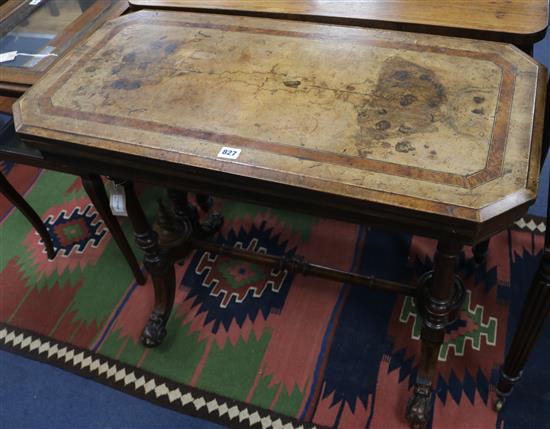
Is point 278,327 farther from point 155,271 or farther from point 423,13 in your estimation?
point 423,13

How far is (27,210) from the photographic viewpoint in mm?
1836

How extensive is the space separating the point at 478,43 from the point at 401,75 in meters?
0.23

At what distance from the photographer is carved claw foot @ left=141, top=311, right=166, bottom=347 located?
1.64 metres

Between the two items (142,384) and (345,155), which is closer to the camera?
(345,155)

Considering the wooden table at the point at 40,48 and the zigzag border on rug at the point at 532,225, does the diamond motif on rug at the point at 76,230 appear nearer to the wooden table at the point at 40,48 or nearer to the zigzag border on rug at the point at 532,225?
the wooden table at the point at 40,48

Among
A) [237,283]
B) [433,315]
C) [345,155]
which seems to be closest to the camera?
[345,155]

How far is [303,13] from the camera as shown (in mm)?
1398

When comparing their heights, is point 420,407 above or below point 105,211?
below

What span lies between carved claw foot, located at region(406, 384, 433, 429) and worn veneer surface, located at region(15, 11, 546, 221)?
2.43 feet

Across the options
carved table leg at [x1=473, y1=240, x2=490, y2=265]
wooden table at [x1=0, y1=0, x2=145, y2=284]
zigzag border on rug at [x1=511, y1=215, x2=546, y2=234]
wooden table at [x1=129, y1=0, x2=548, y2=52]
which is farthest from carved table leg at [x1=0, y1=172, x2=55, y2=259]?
zigzag border on rug at [x1=511, y1=215, x2=546, y2=234]

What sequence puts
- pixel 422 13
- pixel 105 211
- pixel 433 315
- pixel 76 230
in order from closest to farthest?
pixel 433 315 → pixel 422 13 → pixel 105 211 → pixel 76 230

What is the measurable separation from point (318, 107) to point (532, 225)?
1.22m

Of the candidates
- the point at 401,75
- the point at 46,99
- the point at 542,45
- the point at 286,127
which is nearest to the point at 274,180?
the point at 286,127

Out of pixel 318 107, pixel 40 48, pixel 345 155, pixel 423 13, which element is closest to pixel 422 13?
pixel 423 13
